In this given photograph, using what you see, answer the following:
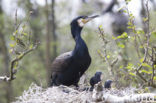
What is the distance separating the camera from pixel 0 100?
20.0 metres

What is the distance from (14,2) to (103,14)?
4.79 metres

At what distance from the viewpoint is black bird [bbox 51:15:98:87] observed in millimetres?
5285

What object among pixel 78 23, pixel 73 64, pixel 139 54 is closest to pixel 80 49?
pixel 73 64

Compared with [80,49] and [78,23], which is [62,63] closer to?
[80,49]

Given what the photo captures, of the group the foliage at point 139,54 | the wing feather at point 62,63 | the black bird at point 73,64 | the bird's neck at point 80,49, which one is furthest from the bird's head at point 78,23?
the foliage at point 139,54

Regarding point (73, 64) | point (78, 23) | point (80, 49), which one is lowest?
point (73, 64)

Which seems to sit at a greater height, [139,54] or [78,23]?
[78,23]

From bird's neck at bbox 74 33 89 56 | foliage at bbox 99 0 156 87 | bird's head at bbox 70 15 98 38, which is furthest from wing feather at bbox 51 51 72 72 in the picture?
foliage at bbox 99 0 156 87

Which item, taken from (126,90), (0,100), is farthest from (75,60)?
(0,100)

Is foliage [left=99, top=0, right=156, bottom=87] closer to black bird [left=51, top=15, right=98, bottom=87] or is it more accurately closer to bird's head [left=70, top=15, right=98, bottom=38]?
black bird [left=51, top=15, right=98, bottom=87]

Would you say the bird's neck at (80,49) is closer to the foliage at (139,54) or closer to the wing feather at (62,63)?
the wing feather at (62,63)

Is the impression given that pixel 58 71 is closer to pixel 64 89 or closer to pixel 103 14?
pixel 64 89

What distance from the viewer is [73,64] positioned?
536 cm

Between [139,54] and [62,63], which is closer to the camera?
[139,54]
